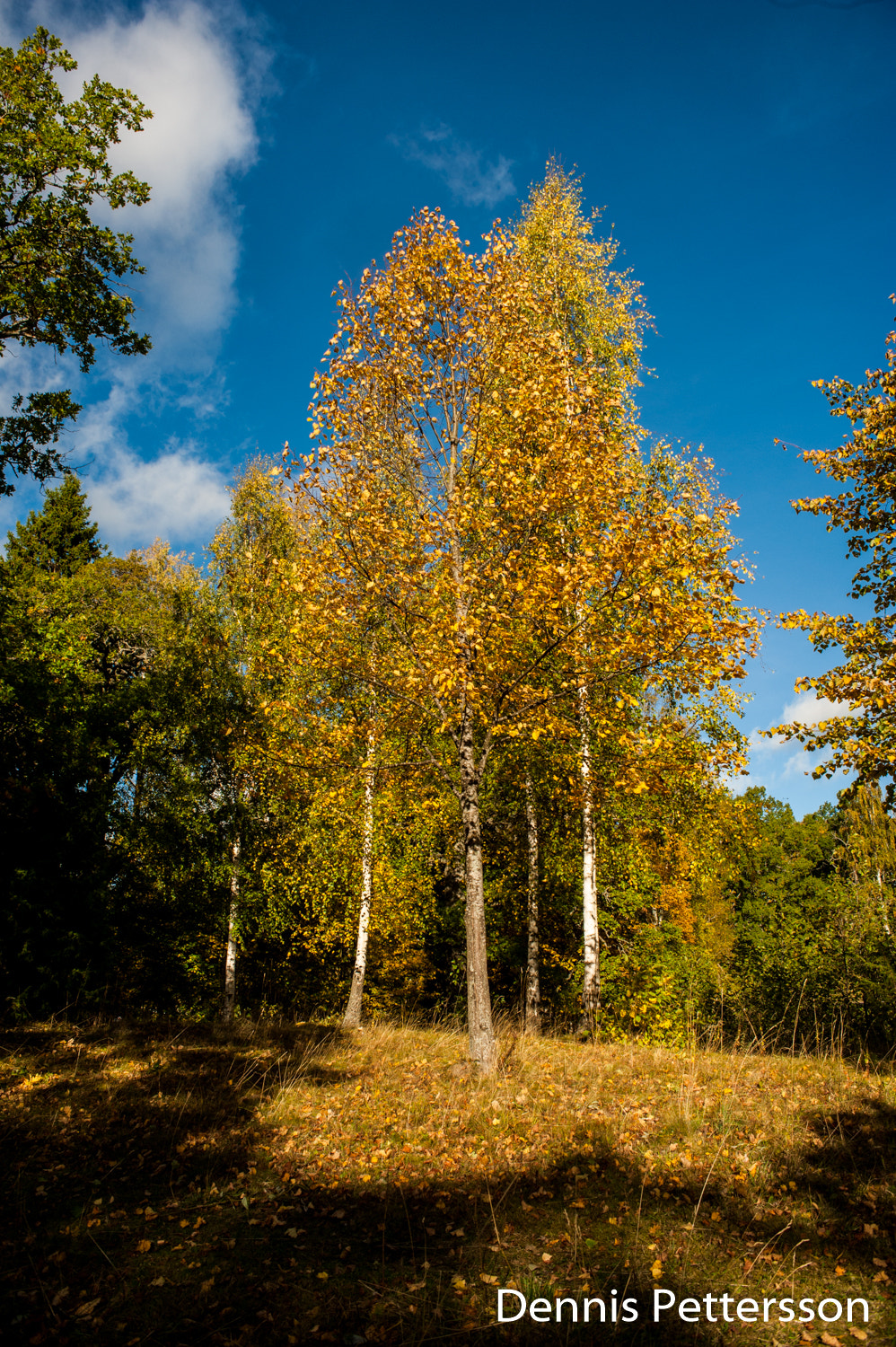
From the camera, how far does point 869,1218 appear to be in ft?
15.3

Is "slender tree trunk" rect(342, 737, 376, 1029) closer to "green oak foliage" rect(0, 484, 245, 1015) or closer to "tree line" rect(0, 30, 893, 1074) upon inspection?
"tree line" rect(0, 30, 893, 1074)

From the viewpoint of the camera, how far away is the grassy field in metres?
3.71

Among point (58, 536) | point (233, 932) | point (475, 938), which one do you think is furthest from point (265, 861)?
point (58, 536)

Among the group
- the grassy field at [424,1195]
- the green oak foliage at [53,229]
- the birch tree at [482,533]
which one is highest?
the green oak foliage at [53,229]

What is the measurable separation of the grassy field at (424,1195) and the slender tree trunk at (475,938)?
0.29 m

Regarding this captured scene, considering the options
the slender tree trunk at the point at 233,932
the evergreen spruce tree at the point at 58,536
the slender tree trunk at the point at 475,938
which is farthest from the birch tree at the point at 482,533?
the evergreen spruce tree at the point at 58,536

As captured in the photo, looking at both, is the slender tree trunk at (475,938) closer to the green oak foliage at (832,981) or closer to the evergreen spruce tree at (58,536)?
the green oak foliage at (832,981)

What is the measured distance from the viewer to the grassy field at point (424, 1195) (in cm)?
371

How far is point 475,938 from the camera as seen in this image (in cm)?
804

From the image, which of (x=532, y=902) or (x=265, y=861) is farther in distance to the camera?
(x=265, y=861)

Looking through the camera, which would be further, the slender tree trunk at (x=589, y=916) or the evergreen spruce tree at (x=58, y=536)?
the evergreen spruce tree at (x=58, y=536)

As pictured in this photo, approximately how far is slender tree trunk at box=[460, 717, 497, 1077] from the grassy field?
29 cm

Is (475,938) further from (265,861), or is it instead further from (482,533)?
(265,861)

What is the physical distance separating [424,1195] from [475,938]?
308cm
